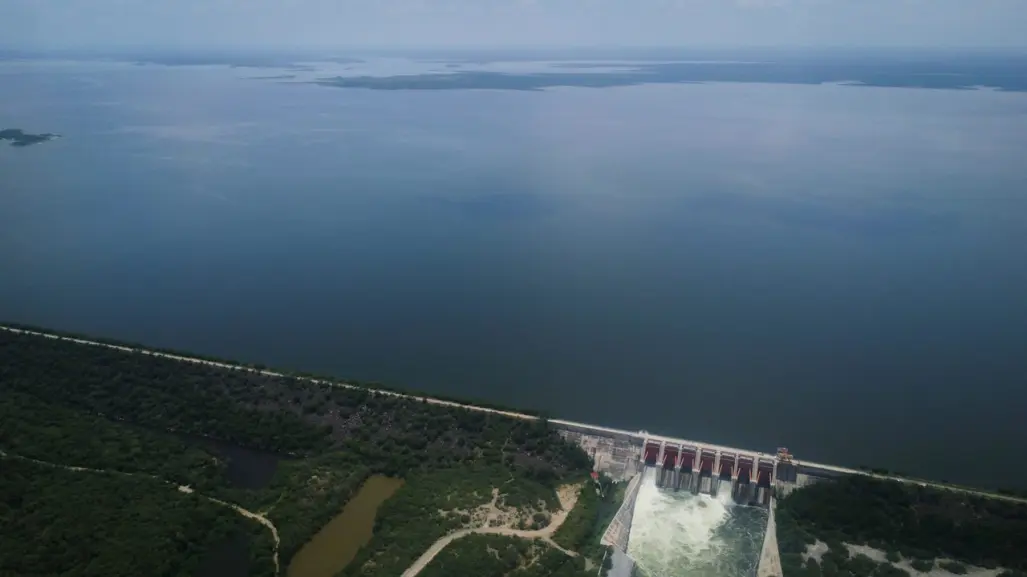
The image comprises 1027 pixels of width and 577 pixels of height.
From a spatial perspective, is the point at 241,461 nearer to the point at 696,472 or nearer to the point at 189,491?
the point at 189,491

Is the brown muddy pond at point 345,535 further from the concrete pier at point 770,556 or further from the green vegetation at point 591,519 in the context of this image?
the concrete pier at point 770,556

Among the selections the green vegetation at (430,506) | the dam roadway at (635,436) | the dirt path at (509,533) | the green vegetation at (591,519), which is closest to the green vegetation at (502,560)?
the dirt path at (509,533)

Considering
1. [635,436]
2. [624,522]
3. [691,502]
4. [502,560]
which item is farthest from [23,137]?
[691,502]

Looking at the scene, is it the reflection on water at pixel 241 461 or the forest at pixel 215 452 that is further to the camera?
the reflection on water at pixel 241 461

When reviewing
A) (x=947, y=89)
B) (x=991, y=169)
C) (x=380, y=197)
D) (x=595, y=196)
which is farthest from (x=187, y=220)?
(x=947, y=89)

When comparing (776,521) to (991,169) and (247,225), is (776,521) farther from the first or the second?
(991,169)

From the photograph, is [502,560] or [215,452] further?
[215,452]
